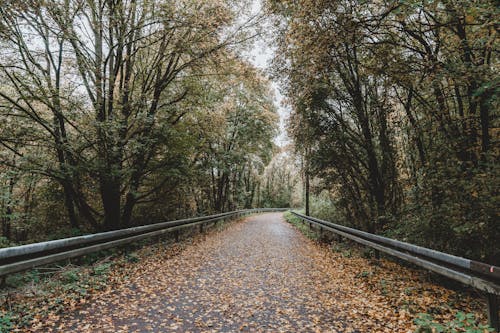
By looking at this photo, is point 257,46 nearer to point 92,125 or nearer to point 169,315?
point 92,125

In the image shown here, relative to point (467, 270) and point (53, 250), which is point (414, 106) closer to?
point (467, 270)

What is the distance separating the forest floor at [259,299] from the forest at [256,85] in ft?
4.62

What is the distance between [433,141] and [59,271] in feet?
31.3

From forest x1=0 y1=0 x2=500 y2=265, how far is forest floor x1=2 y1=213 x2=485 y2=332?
1.41 metres

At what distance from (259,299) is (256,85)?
31.0ft

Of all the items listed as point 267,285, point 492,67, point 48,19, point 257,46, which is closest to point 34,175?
point 48,19

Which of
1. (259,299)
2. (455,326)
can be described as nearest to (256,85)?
(259,299)

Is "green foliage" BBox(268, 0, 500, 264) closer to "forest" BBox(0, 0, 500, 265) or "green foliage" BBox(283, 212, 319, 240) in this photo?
"forest" BBox(0, 0, 500, 265)

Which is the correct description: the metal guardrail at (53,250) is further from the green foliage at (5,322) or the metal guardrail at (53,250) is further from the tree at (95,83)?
the tree at (95,83)

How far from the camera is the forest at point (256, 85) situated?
5.71 m

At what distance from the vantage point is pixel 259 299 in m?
4.96

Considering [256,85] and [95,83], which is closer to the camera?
[95,83]

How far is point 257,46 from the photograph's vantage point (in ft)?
36.1

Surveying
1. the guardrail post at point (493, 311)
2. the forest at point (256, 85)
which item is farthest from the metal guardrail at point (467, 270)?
the forest at point (256, 85)
